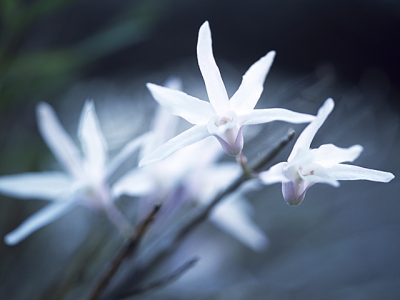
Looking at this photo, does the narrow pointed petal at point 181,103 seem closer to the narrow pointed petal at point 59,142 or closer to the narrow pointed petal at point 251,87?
the narrow pointed petal at point 251,87

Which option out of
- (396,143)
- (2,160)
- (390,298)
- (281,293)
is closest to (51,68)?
(2,160)

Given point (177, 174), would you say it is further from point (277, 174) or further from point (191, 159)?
point (277, 174)

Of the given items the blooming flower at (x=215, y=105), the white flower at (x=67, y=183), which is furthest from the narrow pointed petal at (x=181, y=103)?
the white flower at (x=67, y=183)

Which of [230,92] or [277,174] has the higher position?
[230,92]

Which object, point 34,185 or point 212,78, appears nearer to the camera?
point 212,78

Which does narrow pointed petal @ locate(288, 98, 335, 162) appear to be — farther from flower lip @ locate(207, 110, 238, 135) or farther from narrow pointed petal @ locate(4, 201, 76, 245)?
narrow pointed petal @ locate(4, 201, 76, 245)

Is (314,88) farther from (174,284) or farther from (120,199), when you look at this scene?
(174,284)

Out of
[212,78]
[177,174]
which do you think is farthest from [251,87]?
[177,174]
